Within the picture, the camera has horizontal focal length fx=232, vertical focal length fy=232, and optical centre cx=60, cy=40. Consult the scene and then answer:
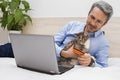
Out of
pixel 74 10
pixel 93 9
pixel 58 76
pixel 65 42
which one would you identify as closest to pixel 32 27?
pixel 74 10

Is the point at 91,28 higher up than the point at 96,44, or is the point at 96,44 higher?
the point at 91,28

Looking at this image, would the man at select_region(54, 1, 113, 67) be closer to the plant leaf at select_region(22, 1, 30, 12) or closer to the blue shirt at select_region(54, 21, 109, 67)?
the blue shirt at select_region(54, 21, 109, 67)

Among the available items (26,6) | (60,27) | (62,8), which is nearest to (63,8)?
(62,8)

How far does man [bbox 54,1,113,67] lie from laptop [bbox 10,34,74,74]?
0.91 feet

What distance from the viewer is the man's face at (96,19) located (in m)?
1.59

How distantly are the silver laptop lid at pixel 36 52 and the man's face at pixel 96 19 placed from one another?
574mm

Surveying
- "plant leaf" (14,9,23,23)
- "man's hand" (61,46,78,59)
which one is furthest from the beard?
"plant leaf" (14,9,23,23)

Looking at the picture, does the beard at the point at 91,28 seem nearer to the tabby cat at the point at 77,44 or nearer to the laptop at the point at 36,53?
the tabby cat at the point at 77,44

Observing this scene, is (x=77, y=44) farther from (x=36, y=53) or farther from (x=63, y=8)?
(x=63, y=8)

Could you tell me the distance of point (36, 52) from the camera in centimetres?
120

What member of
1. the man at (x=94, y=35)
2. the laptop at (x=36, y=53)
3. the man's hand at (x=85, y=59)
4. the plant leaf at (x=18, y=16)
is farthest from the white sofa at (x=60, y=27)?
the laptop at (x=36, y=53)

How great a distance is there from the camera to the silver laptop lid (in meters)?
1.13

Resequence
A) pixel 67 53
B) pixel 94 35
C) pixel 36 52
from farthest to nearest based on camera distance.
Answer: pixel 94 35, pixel 67 53, pixel 36 52

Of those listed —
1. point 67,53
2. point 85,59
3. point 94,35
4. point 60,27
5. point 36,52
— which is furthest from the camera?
point 60,27
